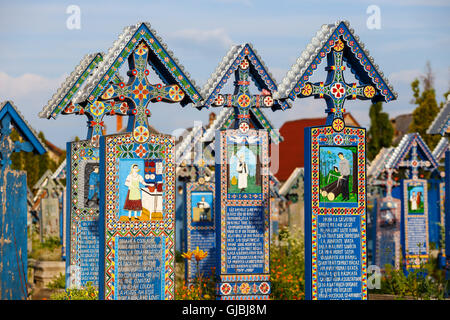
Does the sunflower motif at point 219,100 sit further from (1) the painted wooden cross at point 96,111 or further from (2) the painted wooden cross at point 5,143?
(2) the painted wooden cross at point 5,143

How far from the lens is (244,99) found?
18.2 m

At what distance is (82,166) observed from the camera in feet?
62.5

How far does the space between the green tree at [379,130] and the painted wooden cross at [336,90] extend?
3540 cm

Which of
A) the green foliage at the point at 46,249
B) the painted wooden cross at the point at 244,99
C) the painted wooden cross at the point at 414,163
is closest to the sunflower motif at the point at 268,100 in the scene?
the painted wooden cross at the point at 244,99

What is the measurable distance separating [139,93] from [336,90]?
3397mm

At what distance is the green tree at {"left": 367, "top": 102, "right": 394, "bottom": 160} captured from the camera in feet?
170

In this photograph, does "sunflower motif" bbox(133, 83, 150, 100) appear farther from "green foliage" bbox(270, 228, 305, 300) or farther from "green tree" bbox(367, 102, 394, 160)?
"green tree" bbox(367, 102, 394, 160)

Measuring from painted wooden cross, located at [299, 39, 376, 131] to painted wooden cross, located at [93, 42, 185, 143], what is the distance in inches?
92.1

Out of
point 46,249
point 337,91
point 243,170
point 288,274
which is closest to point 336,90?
point 337,91

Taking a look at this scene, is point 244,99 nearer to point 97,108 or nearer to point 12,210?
point 97,108

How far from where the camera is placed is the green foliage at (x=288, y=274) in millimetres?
18605

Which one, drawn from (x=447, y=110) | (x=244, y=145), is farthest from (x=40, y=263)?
(x=447, y=110)

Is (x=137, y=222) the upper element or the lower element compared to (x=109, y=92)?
lower

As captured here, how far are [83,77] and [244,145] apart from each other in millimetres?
3979
